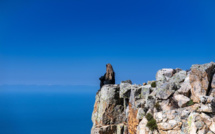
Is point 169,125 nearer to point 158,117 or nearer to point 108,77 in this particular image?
point 158,117

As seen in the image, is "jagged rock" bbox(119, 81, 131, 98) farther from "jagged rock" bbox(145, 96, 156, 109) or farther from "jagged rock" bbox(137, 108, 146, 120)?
"jagged rock" bbox(145, 96, 156, 109)

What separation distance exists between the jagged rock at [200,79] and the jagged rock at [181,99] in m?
1.17

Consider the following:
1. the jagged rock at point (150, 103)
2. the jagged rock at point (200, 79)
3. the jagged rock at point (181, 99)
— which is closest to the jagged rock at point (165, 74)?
the jagged rock at point (150, 103)

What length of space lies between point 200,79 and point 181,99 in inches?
170

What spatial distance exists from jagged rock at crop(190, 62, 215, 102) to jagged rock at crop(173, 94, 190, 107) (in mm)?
1169

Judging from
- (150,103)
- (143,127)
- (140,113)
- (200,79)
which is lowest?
(143,127)

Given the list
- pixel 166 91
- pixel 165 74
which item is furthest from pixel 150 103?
pixel 165 74

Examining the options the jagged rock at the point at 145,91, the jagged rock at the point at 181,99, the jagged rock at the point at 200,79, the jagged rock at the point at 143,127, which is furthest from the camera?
the jagged rock at the point at 145,91

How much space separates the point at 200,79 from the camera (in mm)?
32344

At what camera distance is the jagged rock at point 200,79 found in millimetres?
31466

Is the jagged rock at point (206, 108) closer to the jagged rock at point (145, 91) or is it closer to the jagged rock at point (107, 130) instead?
the jagged rock at point (145, 91)

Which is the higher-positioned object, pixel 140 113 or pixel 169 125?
pixel 140 113

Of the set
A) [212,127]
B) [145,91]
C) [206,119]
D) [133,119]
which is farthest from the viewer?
[145,91]

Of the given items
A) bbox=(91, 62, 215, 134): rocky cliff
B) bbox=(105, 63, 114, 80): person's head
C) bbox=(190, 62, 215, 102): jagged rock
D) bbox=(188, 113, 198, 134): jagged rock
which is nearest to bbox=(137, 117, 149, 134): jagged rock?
bbox=(91, 62, 215, 134): rocky cliff
